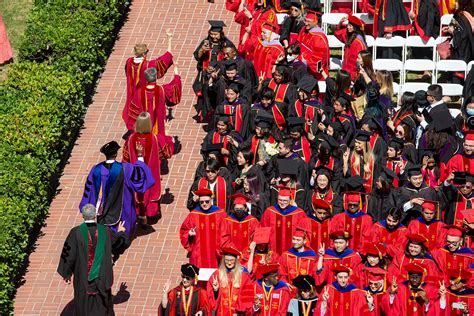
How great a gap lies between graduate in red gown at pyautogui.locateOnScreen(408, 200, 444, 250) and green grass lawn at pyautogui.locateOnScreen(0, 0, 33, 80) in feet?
31.5

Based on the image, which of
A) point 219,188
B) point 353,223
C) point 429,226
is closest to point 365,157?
point 353,223

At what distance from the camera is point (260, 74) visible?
29.3m

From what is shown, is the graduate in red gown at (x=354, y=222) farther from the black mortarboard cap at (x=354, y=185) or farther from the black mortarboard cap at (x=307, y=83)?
the black mortarboard cap at (x=307, y=83)

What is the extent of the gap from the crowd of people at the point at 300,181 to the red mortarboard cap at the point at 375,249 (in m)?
0.02

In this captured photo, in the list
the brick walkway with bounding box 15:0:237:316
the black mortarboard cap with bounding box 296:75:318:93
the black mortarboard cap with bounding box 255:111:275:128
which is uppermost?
the black mortarboard cap with bounding box 255:111:275:128

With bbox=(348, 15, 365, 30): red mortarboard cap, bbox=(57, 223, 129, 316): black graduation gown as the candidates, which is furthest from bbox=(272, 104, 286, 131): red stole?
bbox=(57, 223, 129, 316): black graduation gown

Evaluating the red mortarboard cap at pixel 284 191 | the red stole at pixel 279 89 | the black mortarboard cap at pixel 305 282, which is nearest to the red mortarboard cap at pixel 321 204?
the red mortarboard cap at pixel 284 191

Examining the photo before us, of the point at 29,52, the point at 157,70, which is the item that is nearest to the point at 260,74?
the point at 157,70

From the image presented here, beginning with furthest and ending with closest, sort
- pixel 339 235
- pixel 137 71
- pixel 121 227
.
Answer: pixel 137 71 < pixel 121 227 < pixel 339 235

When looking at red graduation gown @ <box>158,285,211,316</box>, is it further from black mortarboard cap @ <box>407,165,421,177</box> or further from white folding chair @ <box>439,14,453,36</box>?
white folding chair @ <box>439,14,453,36</box>

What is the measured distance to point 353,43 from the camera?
2903 cm

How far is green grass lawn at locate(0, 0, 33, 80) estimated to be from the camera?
3173 cm

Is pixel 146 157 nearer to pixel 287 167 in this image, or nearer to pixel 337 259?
pixel 287 167

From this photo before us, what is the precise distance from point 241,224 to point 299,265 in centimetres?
120
